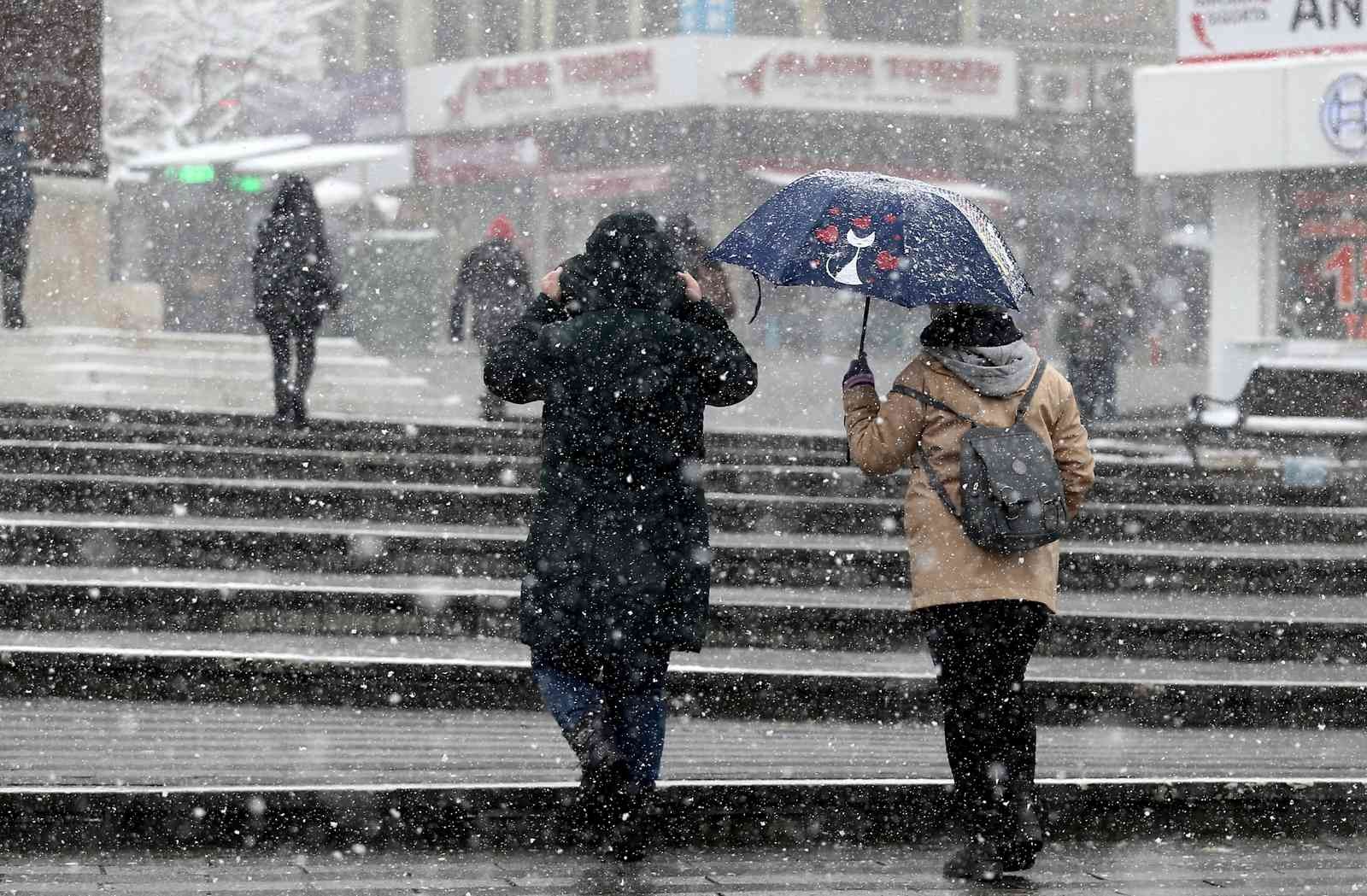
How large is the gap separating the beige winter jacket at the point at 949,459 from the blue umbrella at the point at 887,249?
20cm

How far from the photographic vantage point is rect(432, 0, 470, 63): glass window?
40062 mm

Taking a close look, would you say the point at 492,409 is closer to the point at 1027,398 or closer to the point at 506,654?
the point at 506,654

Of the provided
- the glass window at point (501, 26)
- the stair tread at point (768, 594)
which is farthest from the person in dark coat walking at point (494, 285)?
the glass window at point (501, 26)

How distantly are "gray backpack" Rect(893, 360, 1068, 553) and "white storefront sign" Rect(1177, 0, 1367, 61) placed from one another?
61.1 ft

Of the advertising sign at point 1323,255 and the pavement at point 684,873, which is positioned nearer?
the pavement at point 684,873

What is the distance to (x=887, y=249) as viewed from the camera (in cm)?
531

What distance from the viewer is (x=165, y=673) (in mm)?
7473

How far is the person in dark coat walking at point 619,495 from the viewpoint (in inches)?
217

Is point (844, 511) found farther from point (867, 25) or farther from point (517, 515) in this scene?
point (867, 25)

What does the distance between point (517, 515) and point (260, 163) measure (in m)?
17.5

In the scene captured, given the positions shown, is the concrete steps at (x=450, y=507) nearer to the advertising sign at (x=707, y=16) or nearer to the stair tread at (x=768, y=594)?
the stair tread at (x=768, y=594)

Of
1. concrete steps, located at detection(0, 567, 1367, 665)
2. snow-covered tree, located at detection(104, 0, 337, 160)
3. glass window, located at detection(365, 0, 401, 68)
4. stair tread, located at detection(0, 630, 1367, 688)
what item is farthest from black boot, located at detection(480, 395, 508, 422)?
glass window, located at detection(365, 0, 401, 68)

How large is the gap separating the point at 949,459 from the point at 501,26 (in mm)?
35570

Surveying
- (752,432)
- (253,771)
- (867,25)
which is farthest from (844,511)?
(867,25)
